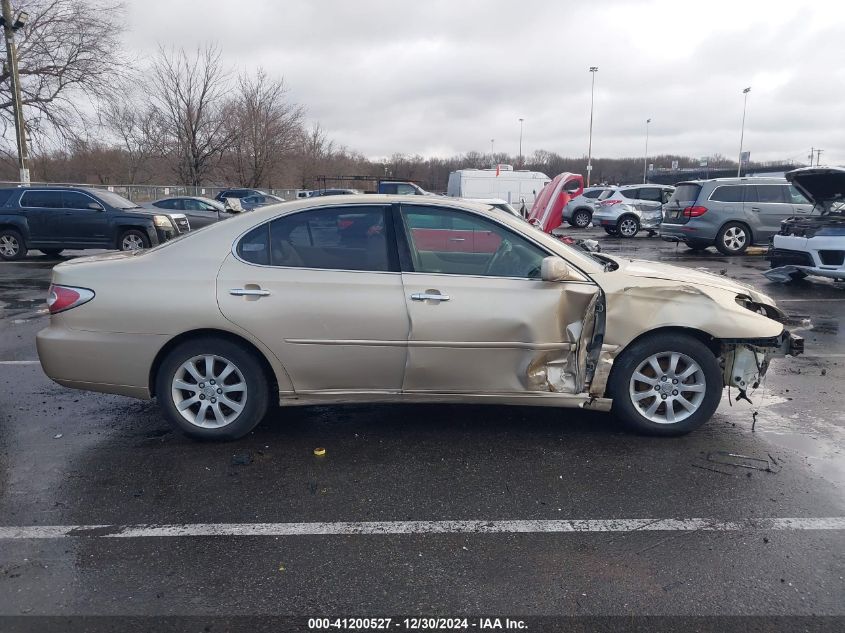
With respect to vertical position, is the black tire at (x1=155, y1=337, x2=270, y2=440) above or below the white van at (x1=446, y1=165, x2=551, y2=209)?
below

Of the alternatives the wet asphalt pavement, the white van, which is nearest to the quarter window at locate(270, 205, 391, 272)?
the wet asphalt pavement

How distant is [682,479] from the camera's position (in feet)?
12.6

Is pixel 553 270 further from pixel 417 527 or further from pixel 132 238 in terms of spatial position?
pixel 132 238

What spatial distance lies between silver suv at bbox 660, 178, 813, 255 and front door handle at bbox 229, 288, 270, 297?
1359 cm

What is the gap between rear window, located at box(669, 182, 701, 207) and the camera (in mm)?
15414

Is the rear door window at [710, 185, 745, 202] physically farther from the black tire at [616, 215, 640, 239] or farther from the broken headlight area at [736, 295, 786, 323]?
the broken headlight area at [736, 295, 786, 323]

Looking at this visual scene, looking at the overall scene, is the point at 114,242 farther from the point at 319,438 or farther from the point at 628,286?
the point at 628,286

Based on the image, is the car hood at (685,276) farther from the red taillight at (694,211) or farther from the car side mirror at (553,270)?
the red taillight at (694,211)

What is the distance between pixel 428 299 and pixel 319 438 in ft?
4.19

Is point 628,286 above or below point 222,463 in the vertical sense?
above

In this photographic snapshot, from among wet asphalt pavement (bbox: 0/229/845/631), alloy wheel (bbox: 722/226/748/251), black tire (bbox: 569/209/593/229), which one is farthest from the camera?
black tire (bbox: 569/209/593/229)

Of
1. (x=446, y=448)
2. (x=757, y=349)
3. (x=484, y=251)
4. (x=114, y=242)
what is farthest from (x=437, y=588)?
(x=114, y=242)

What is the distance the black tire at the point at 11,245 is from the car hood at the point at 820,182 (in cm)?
1564

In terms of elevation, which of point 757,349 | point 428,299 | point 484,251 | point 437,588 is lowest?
point 437,588
